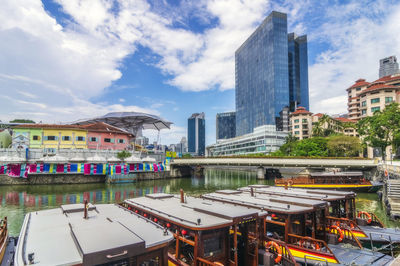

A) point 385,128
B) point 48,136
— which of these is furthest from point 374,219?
point 48,136

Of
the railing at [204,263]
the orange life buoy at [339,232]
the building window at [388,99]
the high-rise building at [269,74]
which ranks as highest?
the high-rise building at [269,74]

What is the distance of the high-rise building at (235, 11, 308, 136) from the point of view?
439ft

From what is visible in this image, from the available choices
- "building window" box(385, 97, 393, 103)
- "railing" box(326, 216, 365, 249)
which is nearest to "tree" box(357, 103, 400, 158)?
"building window" box(385, 97, 393, 103)

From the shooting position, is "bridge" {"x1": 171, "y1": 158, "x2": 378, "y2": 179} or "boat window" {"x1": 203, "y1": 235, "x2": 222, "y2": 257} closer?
"boat window" {"x1": 203, "y1": 235, "x2": 222, "y2": 257}

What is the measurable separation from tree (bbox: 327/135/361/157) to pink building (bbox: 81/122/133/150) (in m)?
55.0

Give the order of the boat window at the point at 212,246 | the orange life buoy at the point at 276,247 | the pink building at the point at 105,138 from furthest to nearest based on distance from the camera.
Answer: the pink building at the point at 105,138, the orange life buoy at the point at 276,247, the boat window at the point at 212,246

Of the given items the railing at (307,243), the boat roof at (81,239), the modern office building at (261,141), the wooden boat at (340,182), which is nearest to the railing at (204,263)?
the boat roof at (81,239)

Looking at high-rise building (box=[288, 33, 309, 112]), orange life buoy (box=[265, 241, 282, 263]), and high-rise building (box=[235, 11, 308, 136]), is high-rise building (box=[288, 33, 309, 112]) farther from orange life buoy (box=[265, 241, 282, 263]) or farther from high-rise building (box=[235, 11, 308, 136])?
orange life buoy (box=[265, 241, 282, 263])

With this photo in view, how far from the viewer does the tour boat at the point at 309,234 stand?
36.3 ft

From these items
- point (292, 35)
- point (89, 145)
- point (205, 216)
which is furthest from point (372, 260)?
point (292, 35)

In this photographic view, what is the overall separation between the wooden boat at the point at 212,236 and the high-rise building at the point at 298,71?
14047cm

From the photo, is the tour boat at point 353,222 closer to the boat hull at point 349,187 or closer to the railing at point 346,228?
the railing at point 346,228

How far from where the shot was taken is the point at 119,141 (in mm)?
68562

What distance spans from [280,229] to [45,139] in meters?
62.1
